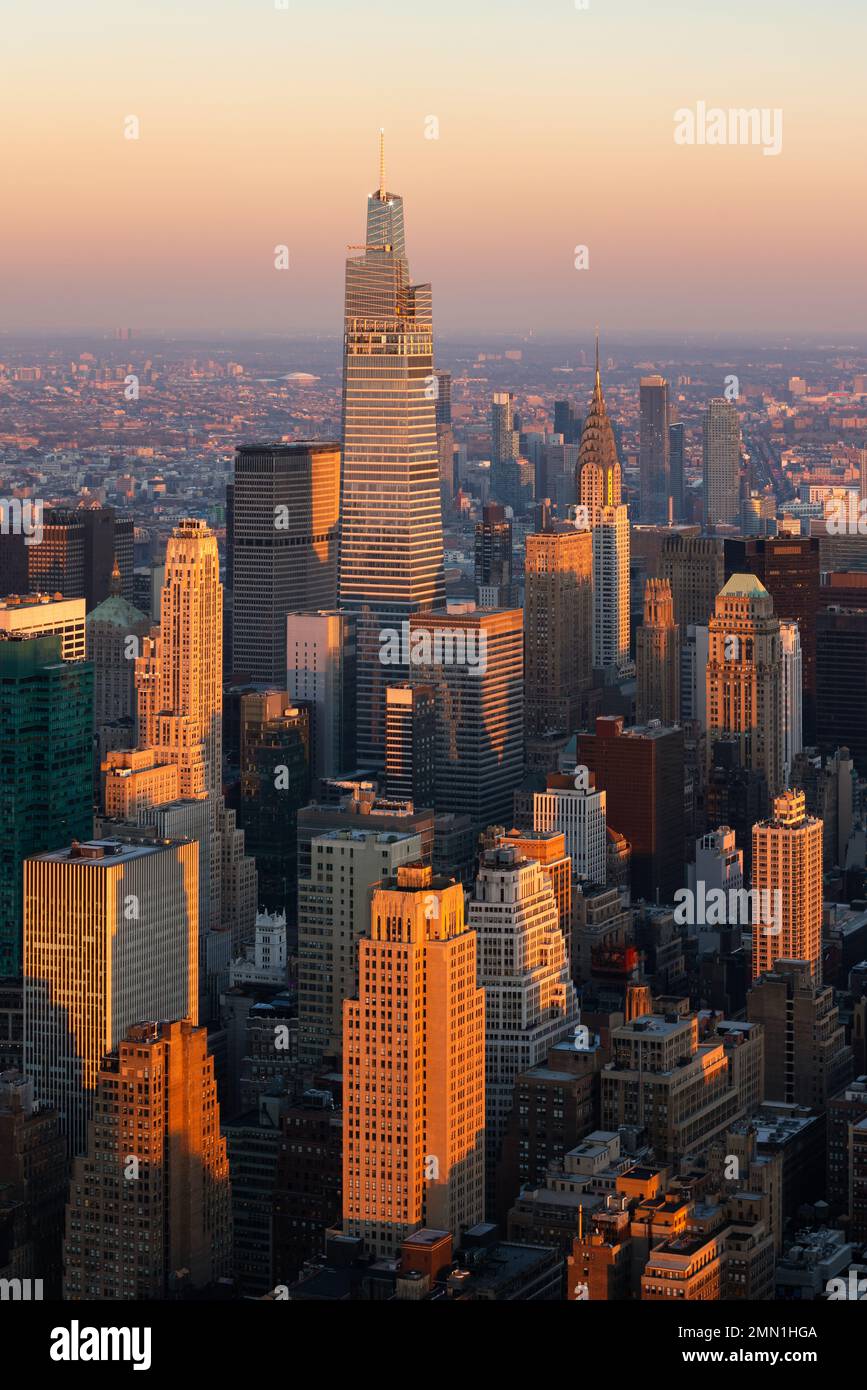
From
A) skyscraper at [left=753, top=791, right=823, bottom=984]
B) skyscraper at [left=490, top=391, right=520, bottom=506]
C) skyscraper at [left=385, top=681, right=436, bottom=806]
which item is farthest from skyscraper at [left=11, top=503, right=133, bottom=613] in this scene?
skyscraper at [left=753, top=791, right=823, bottom=984]

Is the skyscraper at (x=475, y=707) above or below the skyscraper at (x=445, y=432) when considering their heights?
below

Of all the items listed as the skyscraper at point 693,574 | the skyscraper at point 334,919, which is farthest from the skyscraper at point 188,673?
the skyscraper at point 693,574

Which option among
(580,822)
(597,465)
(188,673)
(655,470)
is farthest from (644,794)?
(655,470)

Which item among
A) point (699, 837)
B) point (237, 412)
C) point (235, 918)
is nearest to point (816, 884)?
point (699, 837)

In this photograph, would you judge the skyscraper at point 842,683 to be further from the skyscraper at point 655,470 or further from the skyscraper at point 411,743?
the skyscraper at point 655,470

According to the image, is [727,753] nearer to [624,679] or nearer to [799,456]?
[624,679]
